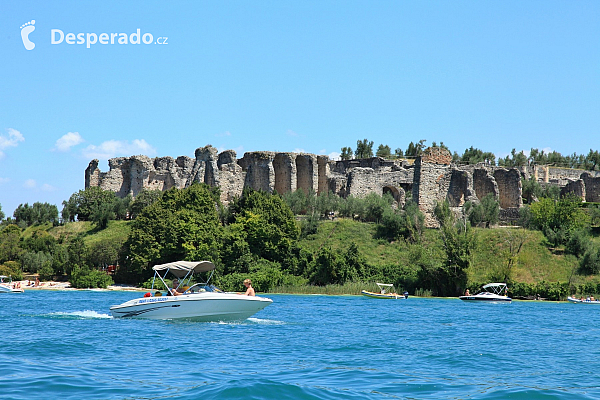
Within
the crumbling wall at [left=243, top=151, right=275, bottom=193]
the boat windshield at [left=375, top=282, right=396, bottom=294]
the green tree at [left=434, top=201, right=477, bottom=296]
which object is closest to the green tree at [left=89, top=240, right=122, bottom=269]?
the crumbling wall at [left=243, top=151, right=275, bottom=193]

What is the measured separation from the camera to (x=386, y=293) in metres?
41.4

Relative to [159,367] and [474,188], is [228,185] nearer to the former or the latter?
[474,188]

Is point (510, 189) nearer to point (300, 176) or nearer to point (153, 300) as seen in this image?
point (300, 176)

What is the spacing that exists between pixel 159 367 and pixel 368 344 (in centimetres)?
665

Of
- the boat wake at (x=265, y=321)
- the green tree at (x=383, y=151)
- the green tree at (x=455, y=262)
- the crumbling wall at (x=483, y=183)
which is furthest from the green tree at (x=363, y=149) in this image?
the boat wake at (x=265, y=321)

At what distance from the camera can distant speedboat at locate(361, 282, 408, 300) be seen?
129 ft

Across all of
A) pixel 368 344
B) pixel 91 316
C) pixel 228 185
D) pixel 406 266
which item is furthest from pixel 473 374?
pixel 228 185

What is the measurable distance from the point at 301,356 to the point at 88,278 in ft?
105

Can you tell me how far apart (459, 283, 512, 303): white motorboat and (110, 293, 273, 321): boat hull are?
18.6 meters

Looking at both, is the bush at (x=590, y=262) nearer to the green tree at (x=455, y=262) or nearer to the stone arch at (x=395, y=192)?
the green tree at (x=455, y=262)

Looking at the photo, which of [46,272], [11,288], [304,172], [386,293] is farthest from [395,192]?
[11,288]

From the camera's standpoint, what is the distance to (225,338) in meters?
19.8

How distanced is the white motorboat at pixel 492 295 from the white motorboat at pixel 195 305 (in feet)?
60.9

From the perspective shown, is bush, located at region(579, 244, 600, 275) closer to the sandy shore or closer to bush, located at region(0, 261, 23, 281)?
the sandy shore
